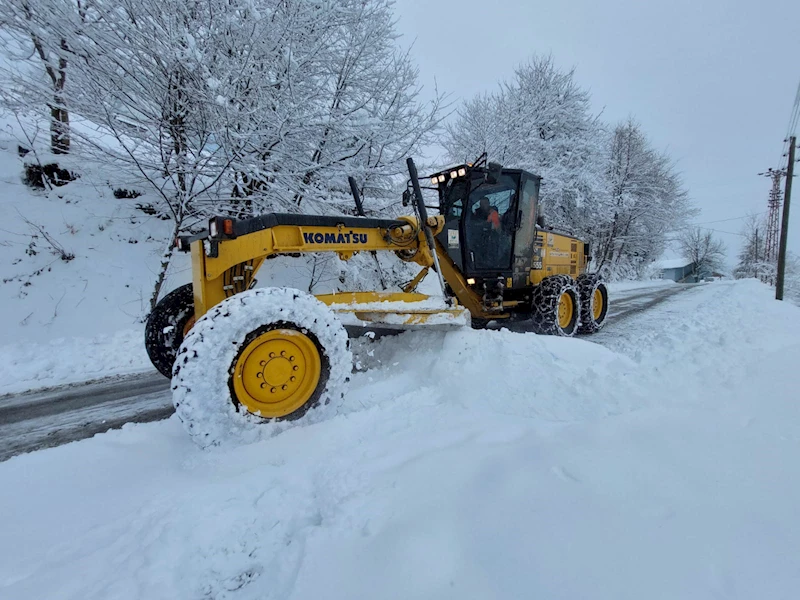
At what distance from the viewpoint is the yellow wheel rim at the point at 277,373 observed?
238 cm

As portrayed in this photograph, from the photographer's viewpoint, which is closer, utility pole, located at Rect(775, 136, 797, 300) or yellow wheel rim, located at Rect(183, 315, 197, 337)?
yellow wheel rim, located at Rect(183, 315, 197, 337)

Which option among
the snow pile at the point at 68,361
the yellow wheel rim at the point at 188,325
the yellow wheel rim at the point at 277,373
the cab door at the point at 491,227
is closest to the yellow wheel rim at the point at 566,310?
the cab door at the point at 491,227

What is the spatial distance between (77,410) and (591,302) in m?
6.79

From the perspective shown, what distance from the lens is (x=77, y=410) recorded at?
3.29 m

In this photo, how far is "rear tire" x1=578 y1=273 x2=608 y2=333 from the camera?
20.9ft

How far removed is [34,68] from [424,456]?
7.55m

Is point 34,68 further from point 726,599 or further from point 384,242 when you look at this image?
point 726,599

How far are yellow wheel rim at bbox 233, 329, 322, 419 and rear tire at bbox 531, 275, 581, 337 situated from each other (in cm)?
397

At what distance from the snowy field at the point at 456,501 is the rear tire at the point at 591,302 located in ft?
11.6

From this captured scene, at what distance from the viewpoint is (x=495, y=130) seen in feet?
43.0

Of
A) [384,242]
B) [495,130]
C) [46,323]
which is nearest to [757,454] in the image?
[384,242]

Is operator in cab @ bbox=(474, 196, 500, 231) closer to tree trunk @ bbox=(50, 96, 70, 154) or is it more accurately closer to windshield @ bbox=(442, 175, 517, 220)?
windshield @ bbox=(442, 175, 517, 220)

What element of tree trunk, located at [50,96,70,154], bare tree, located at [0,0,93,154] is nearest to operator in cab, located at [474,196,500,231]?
bare tree, located at [0,0,93,154]

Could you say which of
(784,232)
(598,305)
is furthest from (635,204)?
(598,305)
